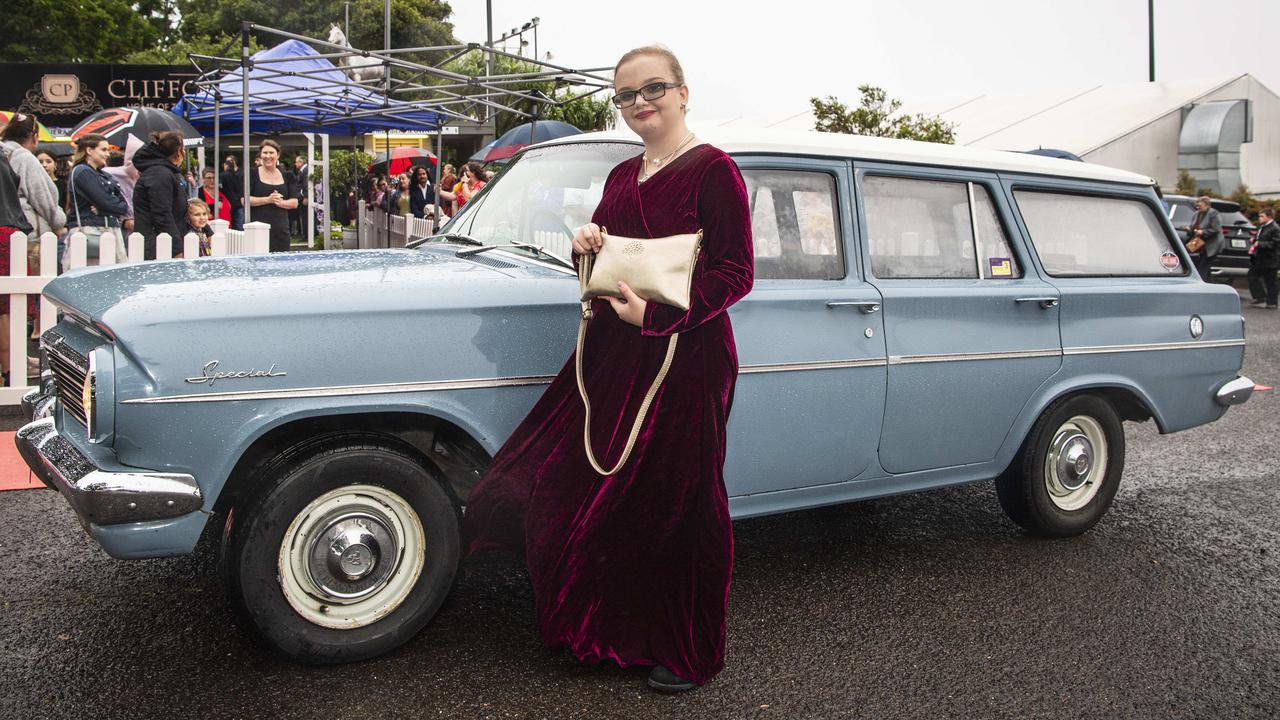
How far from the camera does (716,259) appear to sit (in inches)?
125

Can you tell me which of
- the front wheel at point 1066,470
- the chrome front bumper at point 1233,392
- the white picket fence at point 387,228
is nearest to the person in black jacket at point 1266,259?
the white picket fence at point 387,228

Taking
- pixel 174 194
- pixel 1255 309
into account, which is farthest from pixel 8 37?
pixel 1255 309

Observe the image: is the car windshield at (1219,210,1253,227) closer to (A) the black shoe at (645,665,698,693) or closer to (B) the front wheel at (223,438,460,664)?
(A) the black shoe at (645,665,698,693)

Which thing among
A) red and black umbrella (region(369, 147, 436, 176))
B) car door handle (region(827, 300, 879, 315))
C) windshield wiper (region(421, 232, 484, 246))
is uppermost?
red and black umbrella (region(369, 147, 436, 176))

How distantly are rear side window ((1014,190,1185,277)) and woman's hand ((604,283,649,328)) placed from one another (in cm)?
250

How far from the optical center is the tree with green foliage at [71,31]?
4559 cm

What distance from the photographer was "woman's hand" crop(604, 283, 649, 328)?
10.3 feet

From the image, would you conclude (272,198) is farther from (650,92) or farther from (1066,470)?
(650,92)

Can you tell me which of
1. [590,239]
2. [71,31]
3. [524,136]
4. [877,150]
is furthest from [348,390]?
[71,31]

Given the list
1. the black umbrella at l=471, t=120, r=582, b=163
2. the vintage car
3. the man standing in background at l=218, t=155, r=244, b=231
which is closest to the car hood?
the vintage car

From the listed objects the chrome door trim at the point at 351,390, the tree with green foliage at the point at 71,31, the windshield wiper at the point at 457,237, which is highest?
the tree with green foliage at the point at 71,31

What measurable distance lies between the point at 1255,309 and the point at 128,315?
61.3ft

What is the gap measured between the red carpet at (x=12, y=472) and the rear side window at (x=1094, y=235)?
5092 millimetres

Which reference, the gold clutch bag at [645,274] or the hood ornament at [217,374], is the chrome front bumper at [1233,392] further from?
the hood ornament at [217,374]
